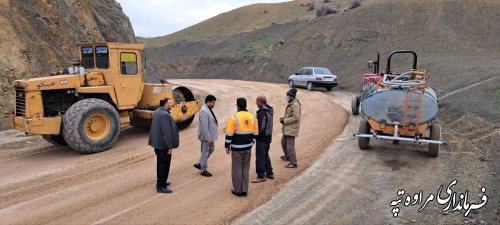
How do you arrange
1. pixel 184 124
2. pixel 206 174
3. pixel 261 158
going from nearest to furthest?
pixel 261 158 → pixel 206 174 → pixel 184 124

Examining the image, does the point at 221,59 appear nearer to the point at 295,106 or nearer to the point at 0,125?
the point at 0,125

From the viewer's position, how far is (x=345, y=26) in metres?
38.8

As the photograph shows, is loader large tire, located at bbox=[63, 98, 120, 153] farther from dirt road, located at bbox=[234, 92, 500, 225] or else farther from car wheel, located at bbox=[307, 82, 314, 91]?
car wheel, located at bbox=[307, 82, 314, 91]

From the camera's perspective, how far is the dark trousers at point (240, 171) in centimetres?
747

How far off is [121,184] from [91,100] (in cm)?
364

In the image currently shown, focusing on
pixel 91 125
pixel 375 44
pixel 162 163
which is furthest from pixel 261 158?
pixel 375 44

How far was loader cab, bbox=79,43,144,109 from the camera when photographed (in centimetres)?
1169

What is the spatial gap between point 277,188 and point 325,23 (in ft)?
119

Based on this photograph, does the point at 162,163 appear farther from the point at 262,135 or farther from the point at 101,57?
the point at 101,57

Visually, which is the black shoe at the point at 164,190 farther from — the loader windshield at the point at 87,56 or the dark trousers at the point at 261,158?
the loader windshield at the point at 87,56

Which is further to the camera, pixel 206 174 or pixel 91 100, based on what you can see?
pixel 91 100

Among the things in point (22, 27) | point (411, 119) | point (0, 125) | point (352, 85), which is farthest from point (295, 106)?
point (352, 85)

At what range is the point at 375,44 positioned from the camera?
3456 cm

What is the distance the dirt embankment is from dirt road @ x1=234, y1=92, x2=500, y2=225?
40.2 ft
